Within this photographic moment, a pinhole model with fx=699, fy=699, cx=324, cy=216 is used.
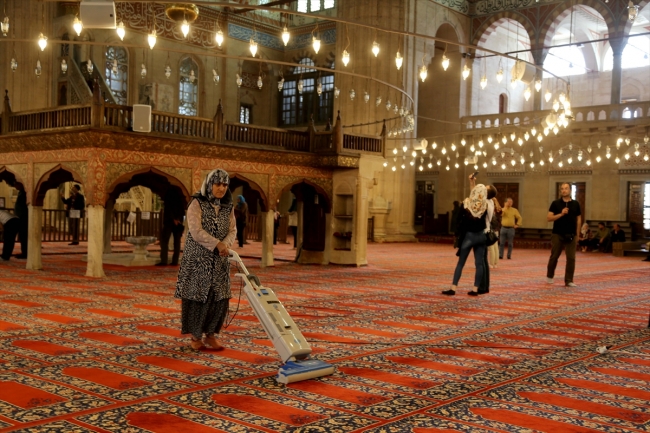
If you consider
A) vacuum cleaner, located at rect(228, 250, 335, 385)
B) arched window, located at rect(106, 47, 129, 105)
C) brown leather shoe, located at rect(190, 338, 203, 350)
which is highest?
arched window, located at rect(106, 47, 129, 105)

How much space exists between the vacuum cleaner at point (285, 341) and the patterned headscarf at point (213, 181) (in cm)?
69

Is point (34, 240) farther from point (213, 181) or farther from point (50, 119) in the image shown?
point (213, 181)

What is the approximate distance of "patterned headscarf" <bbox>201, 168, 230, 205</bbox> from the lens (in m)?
4.08

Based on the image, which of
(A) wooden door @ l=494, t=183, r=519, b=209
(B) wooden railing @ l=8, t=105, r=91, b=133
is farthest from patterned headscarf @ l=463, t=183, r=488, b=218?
(A) wooden door @ l=494, t=183, r=519, b=209

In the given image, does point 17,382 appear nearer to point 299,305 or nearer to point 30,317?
point 30,317

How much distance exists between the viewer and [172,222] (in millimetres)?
10352

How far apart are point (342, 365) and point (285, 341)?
0.51 metres

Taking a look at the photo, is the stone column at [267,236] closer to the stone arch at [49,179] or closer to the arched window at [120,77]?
the stone arch at [49,179]

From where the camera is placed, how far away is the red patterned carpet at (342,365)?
2.81 m

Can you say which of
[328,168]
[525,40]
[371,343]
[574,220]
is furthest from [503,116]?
[371,343]

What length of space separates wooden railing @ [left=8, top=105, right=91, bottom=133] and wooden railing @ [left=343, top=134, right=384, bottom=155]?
13.1ft

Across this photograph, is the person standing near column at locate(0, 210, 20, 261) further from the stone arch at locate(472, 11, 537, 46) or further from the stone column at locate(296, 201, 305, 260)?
the stone arch at locate(472, 11, 537, 46)

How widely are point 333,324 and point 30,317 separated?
226 cm

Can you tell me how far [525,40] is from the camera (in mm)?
26203
